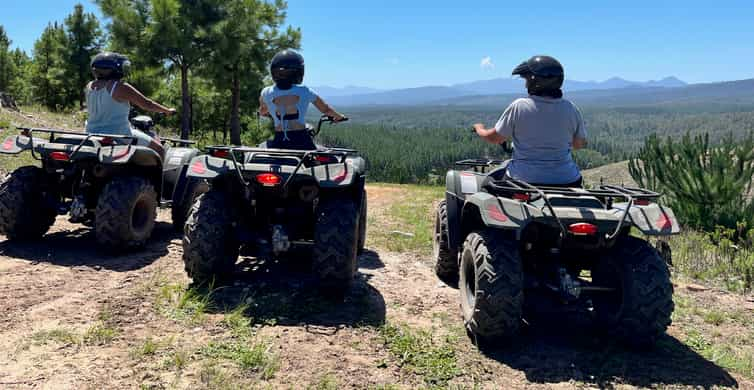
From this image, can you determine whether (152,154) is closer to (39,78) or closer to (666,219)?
(666,219)

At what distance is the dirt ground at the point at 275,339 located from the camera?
353 cm

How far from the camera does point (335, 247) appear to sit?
4.70 meters

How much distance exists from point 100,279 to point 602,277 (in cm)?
456

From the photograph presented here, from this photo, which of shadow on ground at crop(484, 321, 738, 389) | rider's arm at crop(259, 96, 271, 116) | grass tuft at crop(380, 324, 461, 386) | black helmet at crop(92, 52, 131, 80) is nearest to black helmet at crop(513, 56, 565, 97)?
shadow on ground at crop(484, 321, 738, 389)

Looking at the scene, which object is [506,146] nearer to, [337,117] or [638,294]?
[638,294]

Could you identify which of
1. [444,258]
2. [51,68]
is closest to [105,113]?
[444,258]

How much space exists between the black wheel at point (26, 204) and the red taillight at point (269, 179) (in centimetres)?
303

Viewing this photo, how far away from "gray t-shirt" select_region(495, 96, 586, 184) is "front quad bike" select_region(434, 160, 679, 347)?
24 centimetres

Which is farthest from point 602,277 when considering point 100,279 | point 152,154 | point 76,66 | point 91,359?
point 76,66

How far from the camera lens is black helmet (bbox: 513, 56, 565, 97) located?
176 inches

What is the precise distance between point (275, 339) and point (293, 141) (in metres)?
2.38

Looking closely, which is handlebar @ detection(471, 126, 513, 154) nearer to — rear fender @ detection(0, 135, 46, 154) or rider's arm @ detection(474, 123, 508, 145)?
rider's arm @ detection(474, 123, 508, 145)

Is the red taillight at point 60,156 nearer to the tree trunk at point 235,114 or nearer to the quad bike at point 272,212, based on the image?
the quad bike at point 272,212

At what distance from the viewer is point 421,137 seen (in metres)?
177
